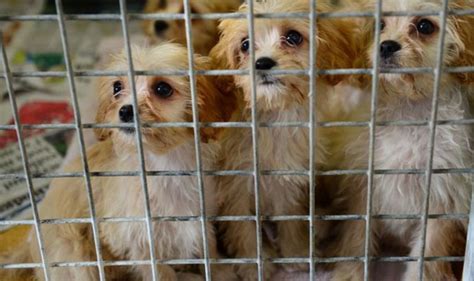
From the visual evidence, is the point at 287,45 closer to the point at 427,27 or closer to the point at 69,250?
the point at 427,27

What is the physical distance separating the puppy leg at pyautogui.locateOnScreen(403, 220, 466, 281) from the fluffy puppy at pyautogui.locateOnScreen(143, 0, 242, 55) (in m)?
0.90

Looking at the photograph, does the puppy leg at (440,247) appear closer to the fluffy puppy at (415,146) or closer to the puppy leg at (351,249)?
the fluffy puppy at (415,146)

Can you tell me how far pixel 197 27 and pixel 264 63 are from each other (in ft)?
2.73

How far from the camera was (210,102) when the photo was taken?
56.1 inches

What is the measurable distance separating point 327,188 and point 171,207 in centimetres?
49

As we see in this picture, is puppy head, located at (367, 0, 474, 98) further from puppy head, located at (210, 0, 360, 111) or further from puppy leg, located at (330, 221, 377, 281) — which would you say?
puppy leg, located at (330, 221, 377, 281)

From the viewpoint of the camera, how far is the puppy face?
142 centimetres

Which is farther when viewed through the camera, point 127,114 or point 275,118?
point 275,118

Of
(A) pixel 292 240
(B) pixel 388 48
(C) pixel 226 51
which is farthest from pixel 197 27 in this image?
(B) pixel 388 48

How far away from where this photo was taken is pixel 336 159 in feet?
5.75

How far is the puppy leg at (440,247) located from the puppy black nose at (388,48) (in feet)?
1.38

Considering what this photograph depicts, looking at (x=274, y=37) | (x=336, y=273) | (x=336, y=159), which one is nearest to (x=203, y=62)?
(x=274, y=37)

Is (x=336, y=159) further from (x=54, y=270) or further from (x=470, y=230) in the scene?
(x=54, y=270)

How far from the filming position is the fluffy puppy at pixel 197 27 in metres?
2.10
